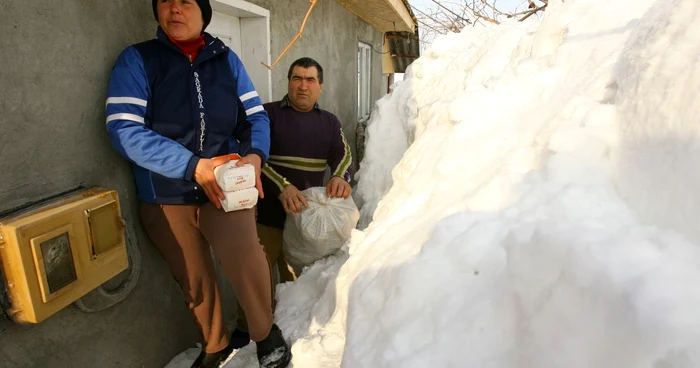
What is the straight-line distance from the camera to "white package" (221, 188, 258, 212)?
209 centimetres

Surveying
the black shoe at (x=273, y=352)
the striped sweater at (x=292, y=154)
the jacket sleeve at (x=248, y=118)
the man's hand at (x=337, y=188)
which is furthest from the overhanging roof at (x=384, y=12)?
the black shoe at (x=273, y=352)

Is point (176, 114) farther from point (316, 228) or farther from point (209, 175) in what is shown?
point (316, 228)

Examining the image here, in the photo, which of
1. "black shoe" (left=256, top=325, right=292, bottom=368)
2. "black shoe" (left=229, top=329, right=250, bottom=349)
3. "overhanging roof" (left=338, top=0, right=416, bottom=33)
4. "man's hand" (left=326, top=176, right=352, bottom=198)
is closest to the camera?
"black shoe" (left=256, top=325, right=292, bottom=368)

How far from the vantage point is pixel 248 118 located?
2482 millimetres

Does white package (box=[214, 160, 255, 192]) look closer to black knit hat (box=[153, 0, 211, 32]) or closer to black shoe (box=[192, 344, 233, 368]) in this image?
black knit hat (box=[153, 0, 211, 32])

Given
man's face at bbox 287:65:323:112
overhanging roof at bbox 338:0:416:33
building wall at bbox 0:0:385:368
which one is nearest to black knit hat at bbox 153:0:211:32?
building wall at bbox 0:0:385:368

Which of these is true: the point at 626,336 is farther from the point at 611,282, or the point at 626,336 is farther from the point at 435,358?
the point at 435,358

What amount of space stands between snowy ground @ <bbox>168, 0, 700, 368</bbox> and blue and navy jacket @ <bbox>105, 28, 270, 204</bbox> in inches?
37.4

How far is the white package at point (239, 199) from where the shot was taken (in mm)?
2090

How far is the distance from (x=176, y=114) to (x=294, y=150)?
1482 millimetres

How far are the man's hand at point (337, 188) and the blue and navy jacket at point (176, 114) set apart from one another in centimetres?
108

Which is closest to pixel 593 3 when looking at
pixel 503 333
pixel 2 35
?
pixel 503 333

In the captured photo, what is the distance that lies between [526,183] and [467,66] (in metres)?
3.34

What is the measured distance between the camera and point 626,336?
100 centimetres
